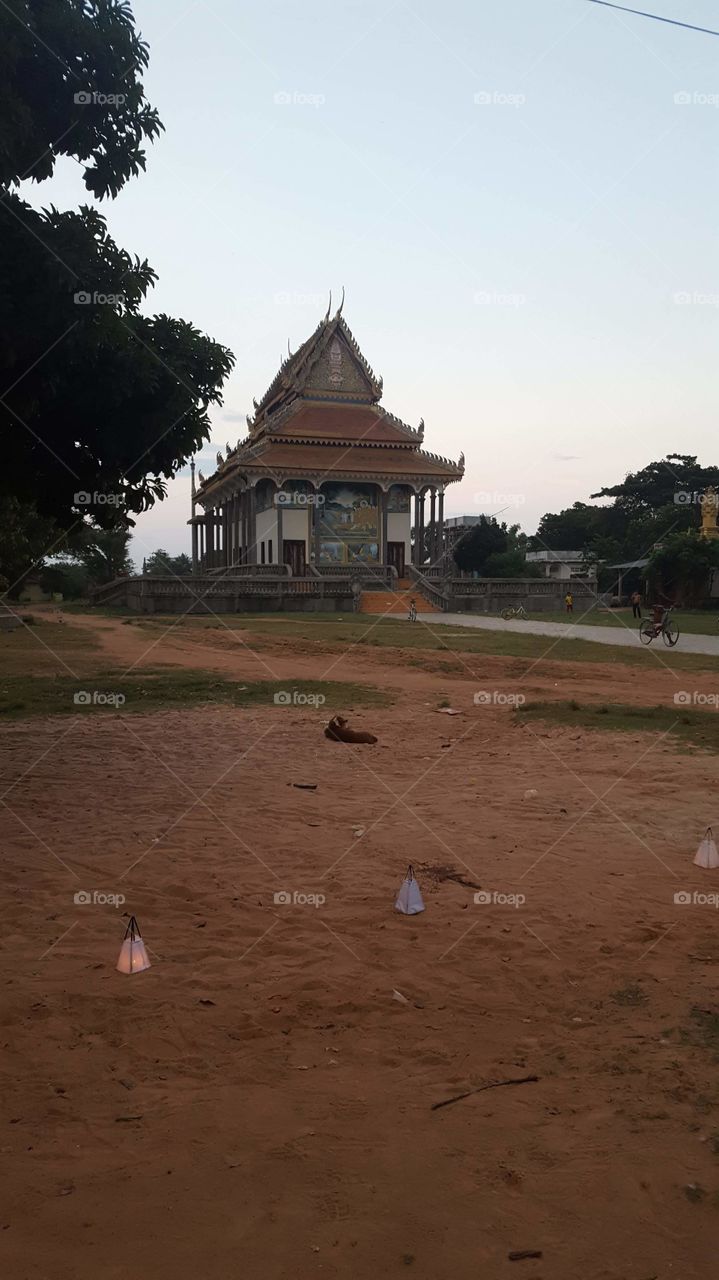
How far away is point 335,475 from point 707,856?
1639 inches

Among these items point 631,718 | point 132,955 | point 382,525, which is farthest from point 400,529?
point 132,955

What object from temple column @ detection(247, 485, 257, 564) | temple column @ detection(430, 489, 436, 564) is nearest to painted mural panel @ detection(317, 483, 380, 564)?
temple column @ detection(430, 489, 436, 564)

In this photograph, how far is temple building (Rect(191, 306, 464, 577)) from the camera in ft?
153

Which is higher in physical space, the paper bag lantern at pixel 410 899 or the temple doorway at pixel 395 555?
the temple doorway at pixel 395 555

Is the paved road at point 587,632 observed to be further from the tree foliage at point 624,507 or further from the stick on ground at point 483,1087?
the tree foliage at point 624,507

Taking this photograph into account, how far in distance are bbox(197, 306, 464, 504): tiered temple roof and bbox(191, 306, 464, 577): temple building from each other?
0.05 metres

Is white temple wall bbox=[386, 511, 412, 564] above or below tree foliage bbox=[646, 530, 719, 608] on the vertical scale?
above

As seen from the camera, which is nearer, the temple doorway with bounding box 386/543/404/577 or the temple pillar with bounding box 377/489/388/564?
the temple pillar with bounding box 377/489/388/564

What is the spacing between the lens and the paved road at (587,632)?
2191cm

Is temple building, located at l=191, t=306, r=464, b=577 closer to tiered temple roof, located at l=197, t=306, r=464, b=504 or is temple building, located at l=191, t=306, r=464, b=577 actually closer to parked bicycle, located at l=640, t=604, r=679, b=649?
tiered temple roof, located at l=197, t=306, r=464, b=504

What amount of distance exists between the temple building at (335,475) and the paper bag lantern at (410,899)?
41.3 m

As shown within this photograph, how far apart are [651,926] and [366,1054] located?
2097 mm

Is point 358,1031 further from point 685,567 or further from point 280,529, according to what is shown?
point 280,529

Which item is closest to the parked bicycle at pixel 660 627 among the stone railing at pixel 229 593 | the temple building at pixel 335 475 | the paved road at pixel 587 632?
the paved road at pixel 587 632
